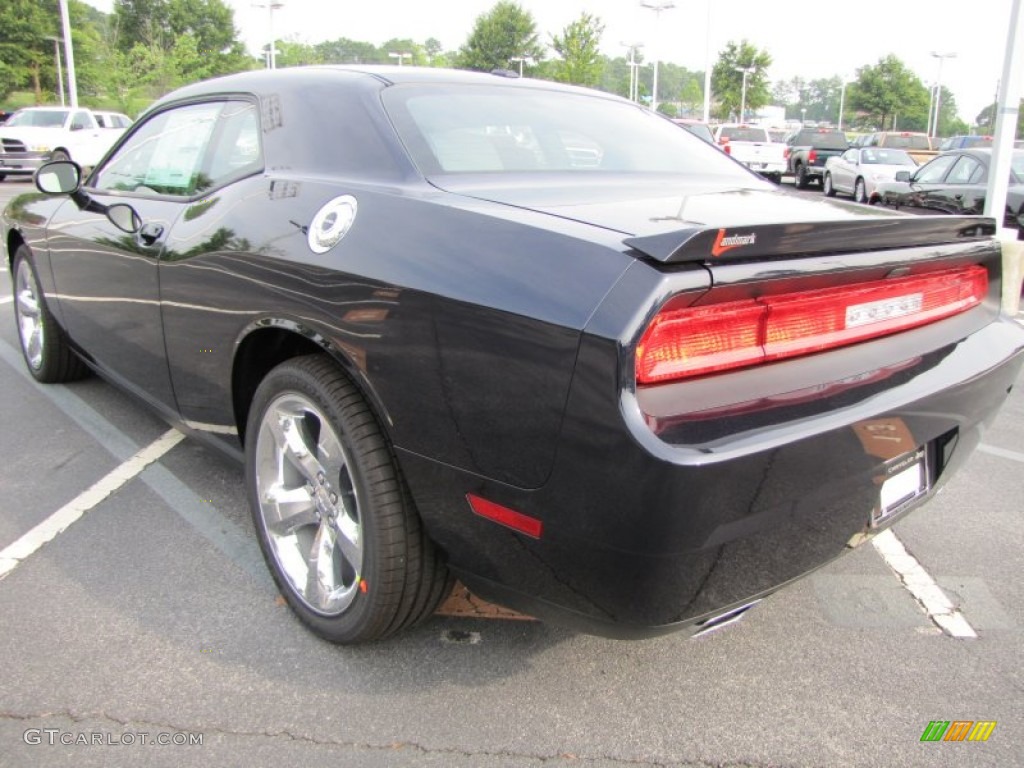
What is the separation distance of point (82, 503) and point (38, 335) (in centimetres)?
179

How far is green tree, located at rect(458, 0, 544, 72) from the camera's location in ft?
192

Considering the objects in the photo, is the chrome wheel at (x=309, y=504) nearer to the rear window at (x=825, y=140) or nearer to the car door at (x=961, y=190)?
the car door at (x=961, y=190)

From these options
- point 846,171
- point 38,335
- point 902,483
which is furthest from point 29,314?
point 846,171

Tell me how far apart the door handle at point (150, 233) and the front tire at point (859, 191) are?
17.4 m

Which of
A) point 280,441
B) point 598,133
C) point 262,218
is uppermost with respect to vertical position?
point 598,133

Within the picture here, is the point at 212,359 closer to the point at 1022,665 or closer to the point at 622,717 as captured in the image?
the point at 622,717

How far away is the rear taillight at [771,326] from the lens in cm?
171

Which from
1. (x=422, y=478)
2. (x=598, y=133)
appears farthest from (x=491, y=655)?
(x=598, y=133)

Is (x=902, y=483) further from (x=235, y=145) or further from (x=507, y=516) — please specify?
(x=235, y=145)

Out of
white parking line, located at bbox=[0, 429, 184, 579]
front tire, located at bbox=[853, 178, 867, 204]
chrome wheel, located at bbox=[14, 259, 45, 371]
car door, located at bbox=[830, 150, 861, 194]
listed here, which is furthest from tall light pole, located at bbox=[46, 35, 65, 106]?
white parking line, located at bbox=[0, 429, 184, 579]

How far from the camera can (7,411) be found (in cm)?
448

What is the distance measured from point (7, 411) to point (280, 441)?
2.76 meters

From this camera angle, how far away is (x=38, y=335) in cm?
474

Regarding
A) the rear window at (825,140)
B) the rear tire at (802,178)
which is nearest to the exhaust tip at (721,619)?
the rear tire at (802,178)
